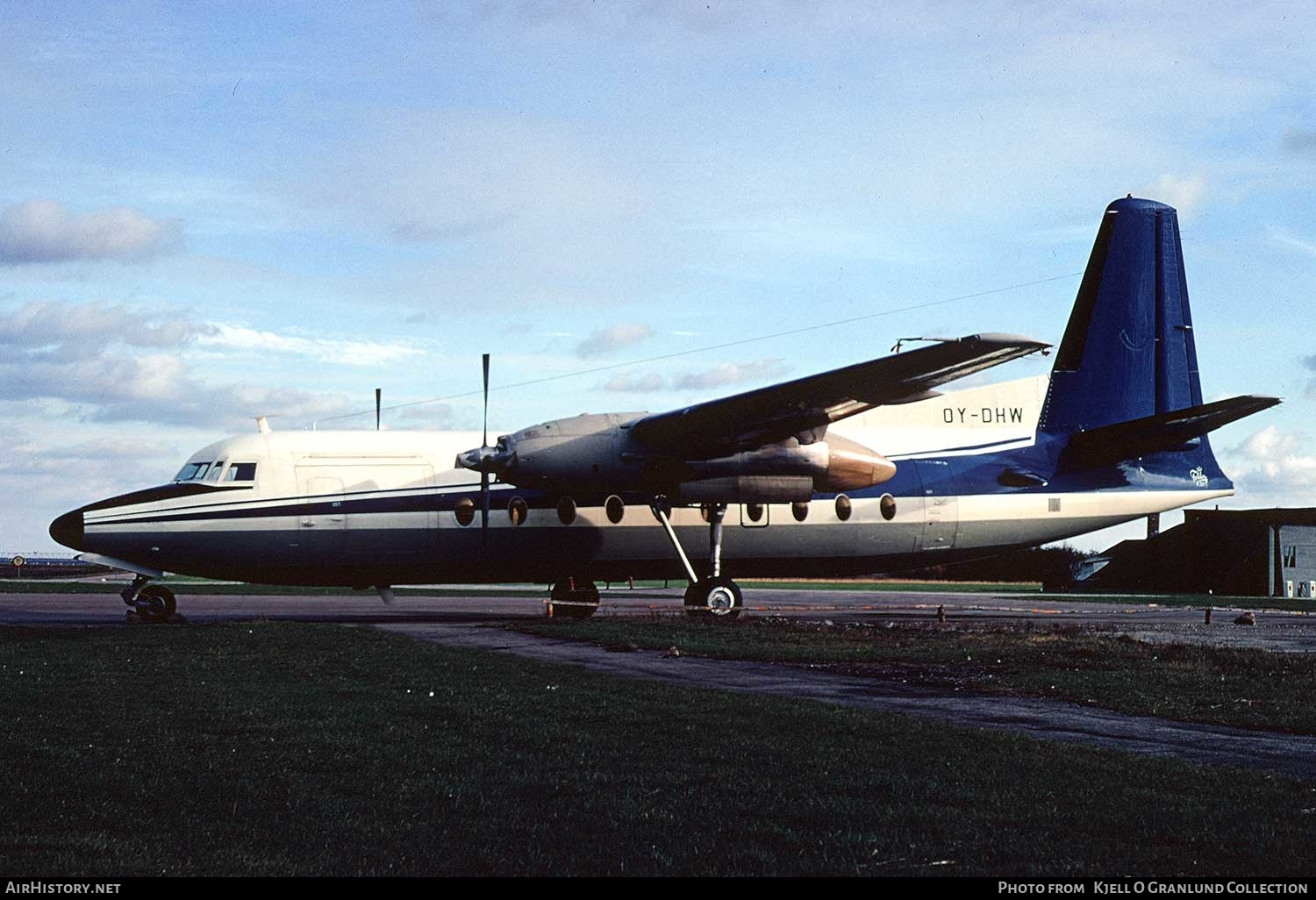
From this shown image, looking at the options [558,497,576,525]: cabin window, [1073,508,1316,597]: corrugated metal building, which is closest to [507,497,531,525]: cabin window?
[558,497,576,525]: cabin window

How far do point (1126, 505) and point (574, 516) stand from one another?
48.2 feet

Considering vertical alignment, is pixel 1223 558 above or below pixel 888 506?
below

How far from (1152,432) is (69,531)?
26.1 m

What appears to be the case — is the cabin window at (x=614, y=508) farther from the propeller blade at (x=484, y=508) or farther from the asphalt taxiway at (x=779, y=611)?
the asphalt taxiway at (x=779, y=611)

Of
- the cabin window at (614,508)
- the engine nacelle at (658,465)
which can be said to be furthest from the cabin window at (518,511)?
the cabin window at (614,508)

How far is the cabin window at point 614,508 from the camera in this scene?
31.0 metres

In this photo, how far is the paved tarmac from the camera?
1271cm

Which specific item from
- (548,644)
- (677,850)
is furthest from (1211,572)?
(677,850)

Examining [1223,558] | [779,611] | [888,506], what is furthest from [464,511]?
[1223,558]

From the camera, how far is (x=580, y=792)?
9.23 metres

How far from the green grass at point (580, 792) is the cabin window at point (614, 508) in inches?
616

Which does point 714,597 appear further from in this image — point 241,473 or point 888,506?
point 241,473

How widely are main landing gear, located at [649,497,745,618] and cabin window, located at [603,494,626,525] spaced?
Answer: 26.9 inches

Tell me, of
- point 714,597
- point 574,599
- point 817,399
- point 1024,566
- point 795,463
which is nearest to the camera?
point 817,399
